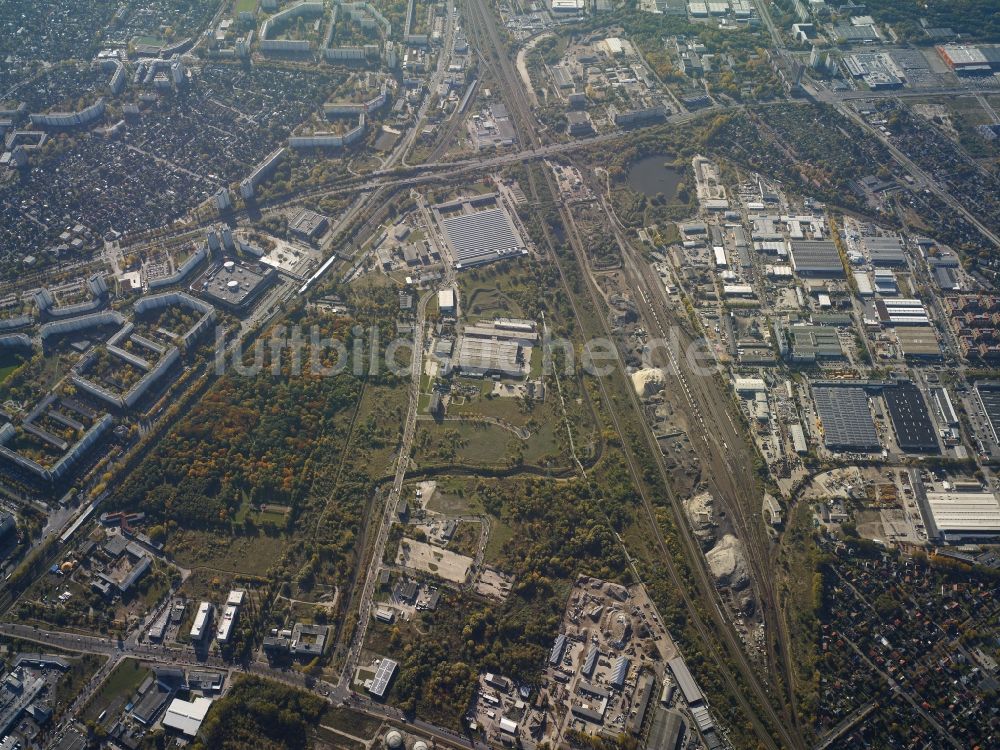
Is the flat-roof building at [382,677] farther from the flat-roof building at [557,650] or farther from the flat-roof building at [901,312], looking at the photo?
the flat-roof building at [901,312]

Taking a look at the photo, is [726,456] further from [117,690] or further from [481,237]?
[117,690]

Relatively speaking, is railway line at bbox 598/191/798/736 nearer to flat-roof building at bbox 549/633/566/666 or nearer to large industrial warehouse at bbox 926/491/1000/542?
large industrial warehouse at bbox 926/491/1000/542

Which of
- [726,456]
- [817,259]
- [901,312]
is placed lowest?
[726,456]

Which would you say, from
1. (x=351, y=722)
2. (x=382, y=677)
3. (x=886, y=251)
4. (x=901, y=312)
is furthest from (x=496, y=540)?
(x=886, y=251)

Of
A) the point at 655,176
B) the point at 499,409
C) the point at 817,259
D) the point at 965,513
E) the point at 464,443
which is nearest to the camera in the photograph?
the point at 965,513

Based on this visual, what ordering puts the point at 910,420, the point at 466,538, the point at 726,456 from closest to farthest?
the point at 466,538 → the point at 726,456 → the point at 910,420

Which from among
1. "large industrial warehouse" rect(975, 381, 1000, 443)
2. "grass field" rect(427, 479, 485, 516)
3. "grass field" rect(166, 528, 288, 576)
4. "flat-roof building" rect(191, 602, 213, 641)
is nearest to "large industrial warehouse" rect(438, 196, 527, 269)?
"grass field" rect(427, 479, 485, 516)

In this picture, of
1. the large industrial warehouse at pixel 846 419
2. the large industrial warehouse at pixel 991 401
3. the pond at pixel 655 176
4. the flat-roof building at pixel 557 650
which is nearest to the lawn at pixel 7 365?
the flat-roof building at pixel 557 650
